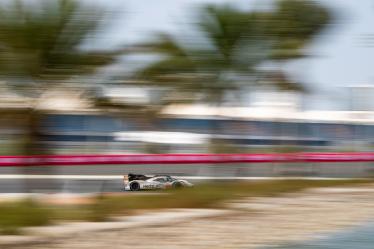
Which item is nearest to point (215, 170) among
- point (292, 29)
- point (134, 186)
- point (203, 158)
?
point (203, 158)

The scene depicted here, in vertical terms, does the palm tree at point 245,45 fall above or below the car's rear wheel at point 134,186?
above

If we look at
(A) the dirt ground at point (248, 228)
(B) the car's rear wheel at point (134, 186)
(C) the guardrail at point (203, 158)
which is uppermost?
(C) the guardrail at point (203, 158)

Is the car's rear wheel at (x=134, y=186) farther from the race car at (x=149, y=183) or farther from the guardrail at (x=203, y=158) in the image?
the guardrail at (x=203, y=158)

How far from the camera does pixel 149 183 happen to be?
1902 cm

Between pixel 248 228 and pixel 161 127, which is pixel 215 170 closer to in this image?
pixel 161 127

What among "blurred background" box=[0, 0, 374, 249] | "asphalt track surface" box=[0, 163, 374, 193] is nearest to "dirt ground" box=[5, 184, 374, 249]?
"blurred background" box=[0, 0, 374, 249]

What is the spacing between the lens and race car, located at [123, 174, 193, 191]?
1845cm

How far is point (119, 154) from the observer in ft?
78.4

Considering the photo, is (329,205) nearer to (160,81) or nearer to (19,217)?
(160,81)

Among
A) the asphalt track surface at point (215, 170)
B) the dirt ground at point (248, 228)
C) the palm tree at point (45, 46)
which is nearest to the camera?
the dirt ground at point (248, 228)

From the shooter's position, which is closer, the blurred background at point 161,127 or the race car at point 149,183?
the blurred background at point 161,127

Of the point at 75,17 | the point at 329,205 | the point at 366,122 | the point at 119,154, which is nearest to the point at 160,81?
the point at 75,17

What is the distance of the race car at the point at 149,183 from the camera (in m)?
18.5

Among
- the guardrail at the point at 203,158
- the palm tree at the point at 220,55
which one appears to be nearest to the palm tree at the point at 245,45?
the palm tree at the point at 220,55
